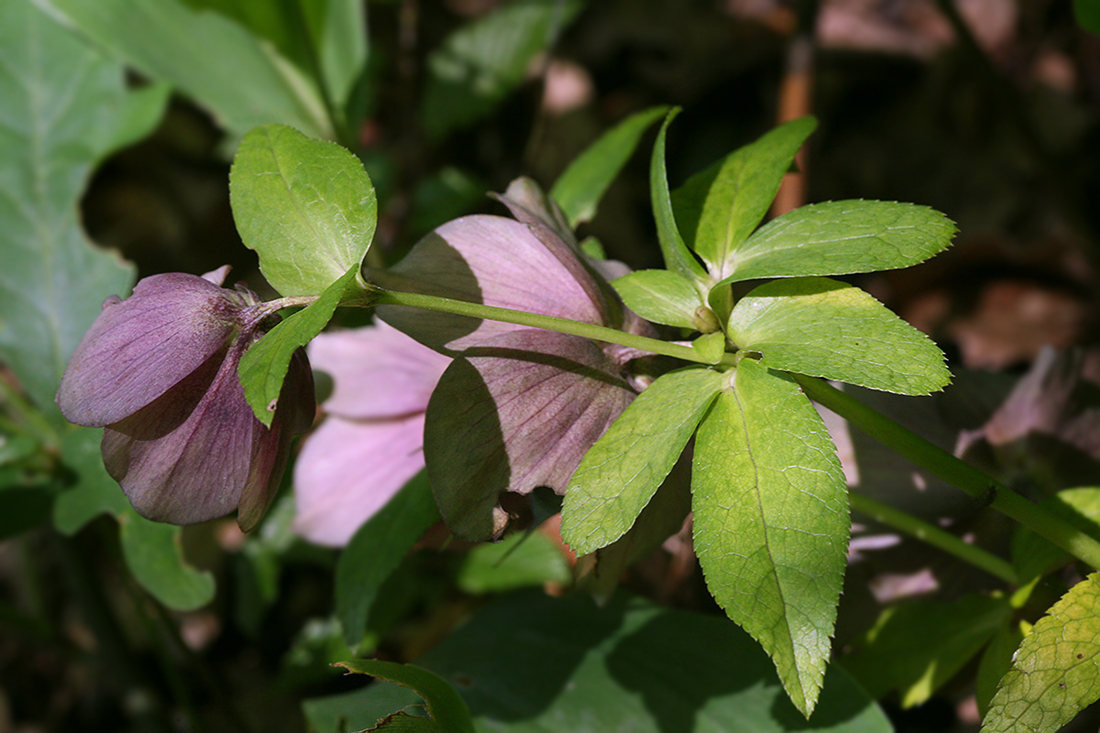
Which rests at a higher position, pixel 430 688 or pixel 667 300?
pixel 667 300

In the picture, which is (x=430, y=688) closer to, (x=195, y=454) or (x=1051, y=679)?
(x=195, y=454)

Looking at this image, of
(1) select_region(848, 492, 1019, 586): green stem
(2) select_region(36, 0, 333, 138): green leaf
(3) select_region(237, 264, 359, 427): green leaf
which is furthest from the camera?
(2) select_region(36, 0, 333, 138): green leaf

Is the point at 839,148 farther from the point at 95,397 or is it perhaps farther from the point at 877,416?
the point at 95,397

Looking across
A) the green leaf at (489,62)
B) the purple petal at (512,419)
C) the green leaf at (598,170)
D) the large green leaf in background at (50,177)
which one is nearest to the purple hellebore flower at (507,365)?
the purple petal at (512,419)

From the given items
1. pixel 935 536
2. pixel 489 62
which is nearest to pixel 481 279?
pixel 935 536

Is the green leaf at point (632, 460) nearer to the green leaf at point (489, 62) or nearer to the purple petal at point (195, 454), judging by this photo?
the purple petal at point (195, 454)

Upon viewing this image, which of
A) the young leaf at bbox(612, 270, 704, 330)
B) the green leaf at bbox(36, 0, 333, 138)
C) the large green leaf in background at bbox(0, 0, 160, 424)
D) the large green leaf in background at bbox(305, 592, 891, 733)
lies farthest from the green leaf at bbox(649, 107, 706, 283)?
the green leaf at bbox(36, 0, 333, 138)

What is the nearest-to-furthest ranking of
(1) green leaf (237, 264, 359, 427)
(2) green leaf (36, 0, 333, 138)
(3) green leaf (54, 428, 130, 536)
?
(1) green leaf (237, 264, 359, 427), (3) green leaf (54, 428, 130, 536), (2) green leaf (36, 0, 333, 138)

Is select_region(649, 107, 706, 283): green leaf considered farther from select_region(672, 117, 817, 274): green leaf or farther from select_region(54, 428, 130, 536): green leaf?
select_region(54, 428, 130, 536): green leaf
